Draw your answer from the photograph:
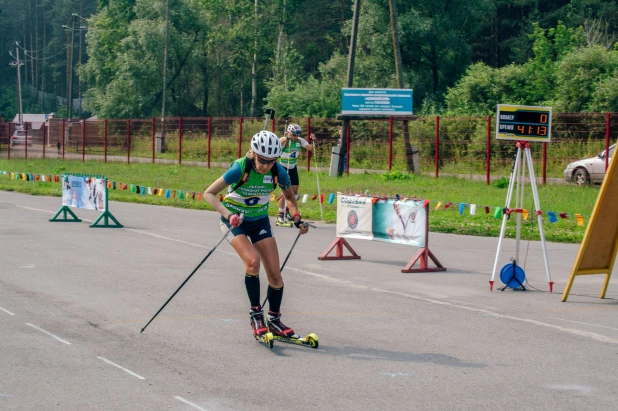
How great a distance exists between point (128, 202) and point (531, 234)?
41.3 ft

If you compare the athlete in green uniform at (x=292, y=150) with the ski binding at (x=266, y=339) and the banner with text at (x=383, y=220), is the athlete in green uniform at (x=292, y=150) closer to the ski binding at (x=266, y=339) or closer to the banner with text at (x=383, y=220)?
the banner with text at (x=383, y=220)

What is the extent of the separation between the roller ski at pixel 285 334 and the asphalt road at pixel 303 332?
0.09 metres

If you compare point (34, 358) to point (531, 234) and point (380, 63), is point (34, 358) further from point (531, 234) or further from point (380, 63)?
point (380, 63)

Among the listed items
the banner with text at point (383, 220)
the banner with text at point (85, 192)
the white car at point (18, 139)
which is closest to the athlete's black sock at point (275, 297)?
the banner with text at point (383, 220)

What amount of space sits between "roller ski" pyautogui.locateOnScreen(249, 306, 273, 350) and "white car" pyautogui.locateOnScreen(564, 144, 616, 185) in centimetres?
2035

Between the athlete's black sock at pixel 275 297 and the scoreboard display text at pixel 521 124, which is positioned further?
the scoreboard display text at pixel 521 124

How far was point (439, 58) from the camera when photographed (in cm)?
5600

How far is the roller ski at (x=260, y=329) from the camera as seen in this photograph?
790cm

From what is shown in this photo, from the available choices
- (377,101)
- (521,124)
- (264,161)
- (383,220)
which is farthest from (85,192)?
(377,101)

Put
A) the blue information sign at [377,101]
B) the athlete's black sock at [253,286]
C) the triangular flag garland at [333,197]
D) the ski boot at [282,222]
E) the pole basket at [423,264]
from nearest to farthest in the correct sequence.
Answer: the athlete's black sock at [253,286], the pole basket at [423,264], the triangular flag garland at [333,197], the ski boot at [282,222], the blue information sign at [377,101]

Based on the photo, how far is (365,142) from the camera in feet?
107

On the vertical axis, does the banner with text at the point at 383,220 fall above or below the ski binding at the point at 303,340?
above

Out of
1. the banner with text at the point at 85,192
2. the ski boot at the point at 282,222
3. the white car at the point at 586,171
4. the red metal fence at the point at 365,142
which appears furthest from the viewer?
the red metal fence at the point at 365,142

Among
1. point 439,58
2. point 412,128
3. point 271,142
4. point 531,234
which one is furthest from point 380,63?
point 271,142
